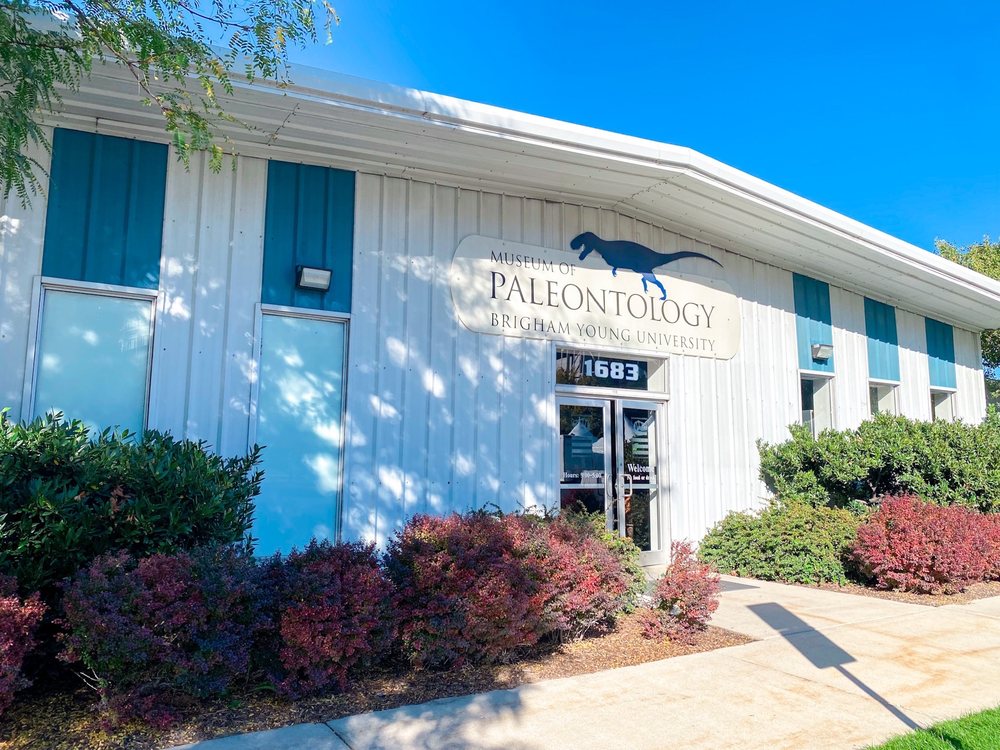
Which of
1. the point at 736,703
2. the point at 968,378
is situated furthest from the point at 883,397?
the point at 736,703

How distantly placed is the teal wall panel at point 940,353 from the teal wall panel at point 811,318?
3.60 meters

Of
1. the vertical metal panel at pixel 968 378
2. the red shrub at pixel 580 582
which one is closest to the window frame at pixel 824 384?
the vertical metal panel at pixel 968 378

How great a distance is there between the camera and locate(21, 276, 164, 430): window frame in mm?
7562

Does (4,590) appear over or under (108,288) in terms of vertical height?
under

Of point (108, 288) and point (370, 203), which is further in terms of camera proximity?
point (370, 203)

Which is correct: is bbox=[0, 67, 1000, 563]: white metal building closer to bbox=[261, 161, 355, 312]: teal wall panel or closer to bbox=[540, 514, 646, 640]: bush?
bbox=[261, 161, 355, 312]: teal wall panel

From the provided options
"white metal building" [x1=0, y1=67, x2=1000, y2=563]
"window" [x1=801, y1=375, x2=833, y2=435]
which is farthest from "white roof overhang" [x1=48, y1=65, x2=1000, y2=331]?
"window" [x1=801, y1=375, x2=833, y2=435]

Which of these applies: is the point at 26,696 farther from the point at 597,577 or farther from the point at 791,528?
the point at 791,528

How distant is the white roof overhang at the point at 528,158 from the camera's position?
7.81 meters

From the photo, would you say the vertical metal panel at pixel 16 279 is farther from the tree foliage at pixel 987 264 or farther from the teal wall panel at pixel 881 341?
the tree foliage at pixel 987 264

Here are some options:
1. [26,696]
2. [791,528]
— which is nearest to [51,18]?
[26,696]

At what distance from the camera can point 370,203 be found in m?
9.38

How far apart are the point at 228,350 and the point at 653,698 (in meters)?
5.58

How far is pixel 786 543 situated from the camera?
10.3 metres
